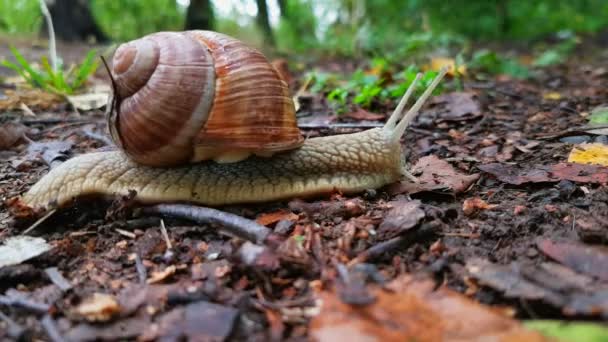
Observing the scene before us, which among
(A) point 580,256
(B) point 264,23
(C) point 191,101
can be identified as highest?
(C) point 191,101

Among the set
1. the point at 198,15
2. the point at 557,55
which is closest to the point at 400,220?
the point at 557,55

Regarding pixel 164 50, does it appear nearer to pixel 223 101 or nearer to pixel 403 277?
pixel 223 101

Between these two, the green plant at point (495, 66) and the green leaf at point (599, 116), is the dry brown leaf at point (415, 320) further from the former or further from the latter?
the green plant at point (495, 66)

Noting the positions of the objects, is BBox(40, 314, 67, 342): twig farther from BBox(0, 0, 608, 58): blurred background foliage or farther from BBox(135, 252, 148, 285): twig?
BBox(0, 0, 608, 58): blurred background foliage

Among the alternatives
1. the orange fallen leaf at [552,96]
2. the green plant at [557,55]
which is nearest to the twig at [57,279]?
the orange fallen leaf at [552,96]

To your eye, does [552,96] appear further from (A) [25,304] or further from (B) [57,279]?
(A) [25,304]

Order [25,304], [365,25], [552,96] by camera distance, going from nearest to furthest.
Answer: [25,304], [552,96], [365,25]

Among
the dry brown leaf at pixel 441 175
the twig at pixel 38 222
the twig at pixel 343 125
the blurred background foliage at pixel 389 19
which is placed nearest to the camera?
the twig at pixel 38 222
